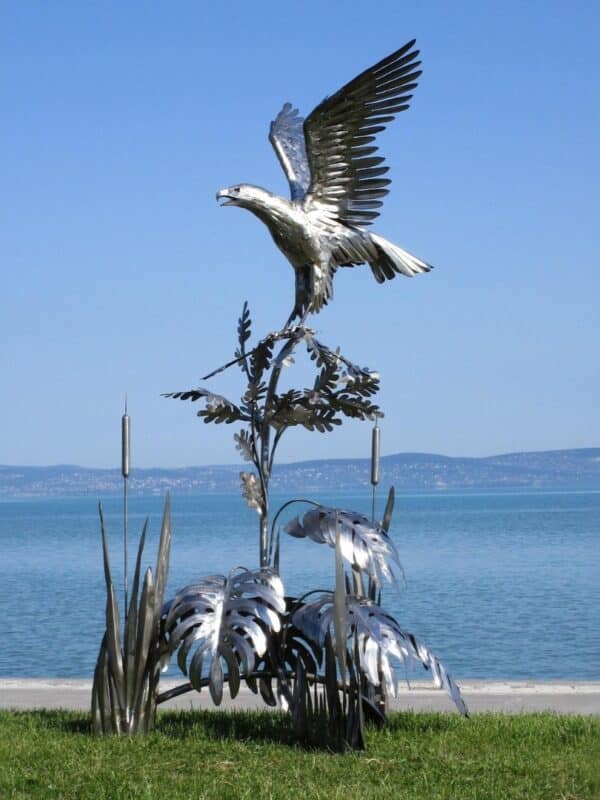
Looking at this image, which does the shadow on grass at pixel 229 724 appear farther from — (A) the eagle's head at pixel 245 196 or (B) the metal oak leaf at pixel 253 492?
(A) the eagle's head at pixel 245 196

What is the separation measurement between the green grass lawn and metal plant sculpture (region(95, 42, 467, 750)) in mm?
209

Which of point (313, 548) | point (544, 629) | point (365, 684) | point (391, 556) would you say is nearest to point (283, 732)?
point (365, 684)

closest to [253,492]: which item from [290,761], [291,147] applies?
[290,761]

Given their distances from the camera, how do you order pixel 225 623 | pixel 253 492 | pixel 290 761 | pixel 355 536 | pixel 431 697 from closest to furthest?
pixel 290 761 < pixel 225 623 < pixel 355 536 < pixel 253 492 < pixel 431 697

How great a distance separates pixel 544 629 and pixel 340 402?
1229 centimetres

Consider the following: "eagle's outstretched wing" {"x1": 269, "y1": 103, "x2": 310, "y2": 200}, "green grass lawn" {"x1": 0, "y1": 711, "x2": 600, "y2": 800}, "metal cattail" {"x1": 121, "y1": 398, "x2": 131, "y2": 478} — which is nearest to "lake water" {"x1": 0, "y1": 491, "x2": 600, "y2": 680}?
"green grass lawn" {"x1": 0, "y1": 711, "x2": 600, "y2": 800}

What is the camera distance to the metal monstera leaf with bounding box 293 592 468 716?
7.07m

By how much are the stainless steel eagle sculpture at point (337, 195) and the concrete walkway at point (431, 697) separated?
2507 mm

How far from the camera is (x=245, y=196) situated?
7875 mm

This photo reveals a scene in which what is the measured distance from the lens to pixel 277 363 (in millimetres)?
7934

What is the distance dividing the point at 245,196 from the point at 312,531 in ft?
5.97

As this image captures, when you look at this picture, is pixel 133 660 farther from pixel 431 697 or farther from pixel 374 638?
pixel 431 697

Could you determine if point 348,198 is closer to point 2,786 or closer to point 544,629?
point 2,786

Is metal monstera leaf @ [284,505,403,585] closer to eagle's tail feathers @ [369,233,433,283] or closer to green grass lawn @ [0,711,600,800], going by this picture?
green grass lawn @ [0,711,600,800]
